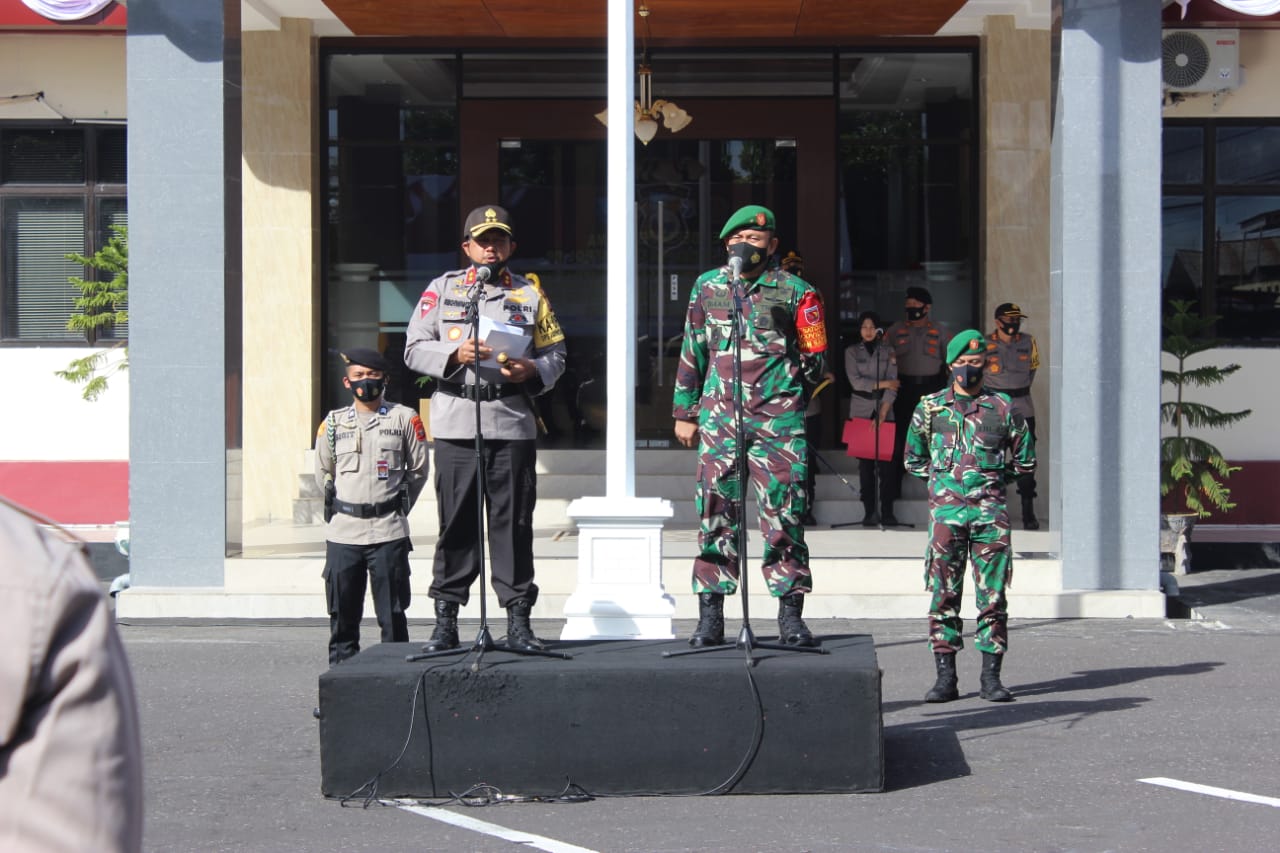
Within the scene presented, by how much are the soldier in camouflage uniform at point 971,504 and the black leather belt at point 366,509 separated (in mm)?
2766

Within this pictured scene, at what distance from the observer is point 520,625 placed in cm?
718

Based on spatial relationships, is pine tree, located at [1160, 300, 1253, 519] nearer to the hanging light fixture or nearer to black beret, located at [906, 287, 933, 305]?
black beret, located at [906, 287, 933, 305]

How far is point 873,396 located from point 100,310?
7.31 m

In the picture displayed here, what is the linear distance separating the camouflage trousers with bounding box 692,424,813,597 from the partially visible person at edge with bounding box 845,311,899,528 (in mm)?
7067

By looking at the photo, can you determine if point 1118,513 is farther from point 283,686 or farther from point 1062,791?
point 283,686

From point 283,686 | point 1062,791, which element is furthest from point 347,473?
point 1062,791

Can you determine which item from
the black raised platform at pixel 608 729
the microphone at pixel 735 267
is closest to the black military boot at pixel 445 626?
the black raised platform at pixel 608 729

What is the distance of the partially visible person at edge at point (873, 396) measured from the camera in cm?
1430

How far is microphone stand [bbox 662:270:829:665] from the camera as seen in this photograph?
6689 millimetres

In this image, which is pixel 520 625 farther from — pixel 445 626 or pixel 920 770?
pixel 920 770

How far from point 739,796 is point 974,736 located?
5.13ft

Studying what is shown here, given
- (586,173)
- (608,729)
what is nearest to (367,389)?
(608,729)

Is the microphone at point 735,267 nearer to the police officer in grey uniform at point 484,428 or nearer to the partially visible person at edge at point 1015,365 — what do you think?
the police officer in grey uniform at point 484,428

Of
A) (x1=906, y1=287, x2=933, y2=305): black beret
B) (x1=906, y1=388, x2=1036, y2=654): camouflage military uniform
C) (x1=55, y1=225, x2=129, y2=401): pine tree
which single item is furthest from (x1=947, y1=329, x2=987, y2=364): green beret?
(x1=55, y1=225, x2=129, y2=401): pine tree
